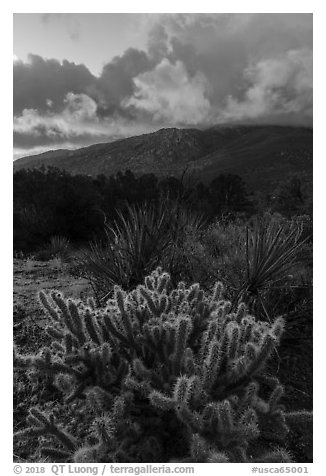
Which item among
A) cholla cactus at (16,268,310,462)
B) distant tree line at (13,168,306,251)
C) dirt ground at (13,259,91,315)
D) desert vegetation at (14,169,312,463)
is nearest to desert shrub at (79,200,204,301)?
desert vegetation at (14,169,312,463)

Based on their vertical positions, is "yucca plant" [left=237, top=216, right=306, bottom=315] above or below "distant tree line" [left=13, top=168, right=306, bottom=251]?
below

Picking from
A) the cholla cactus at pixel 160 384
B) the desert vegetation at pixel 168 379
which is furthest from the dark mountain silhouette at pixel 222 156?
the cholla cactus at pixel 160 384

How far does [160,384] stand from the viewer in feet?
6.88

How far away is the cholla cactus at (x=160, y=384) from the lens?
1.89m

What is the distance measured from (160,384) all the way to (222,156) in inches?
1686

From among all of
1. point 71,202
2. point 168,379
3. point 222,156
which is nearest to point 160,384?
point 168,379

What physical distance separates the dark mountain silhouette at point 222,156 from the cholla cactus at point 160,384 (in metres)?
1.79

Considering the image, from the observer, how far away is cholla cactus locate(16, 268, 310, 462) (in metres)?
1.89

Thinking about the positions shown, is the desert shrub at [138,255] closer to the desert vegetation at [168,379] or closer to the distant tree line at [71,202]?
the desert vegetation at [168,379]

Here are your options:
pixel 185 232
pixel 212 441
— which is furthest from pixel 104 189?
pixel 212 441

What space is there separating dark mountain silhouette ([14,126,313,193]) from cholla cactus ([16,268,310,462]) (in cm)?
179

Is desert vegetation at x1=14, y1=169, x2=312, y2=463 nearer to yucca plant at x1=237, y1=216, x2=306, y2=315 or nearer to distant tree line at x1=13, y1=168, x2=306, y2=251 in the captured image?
yucca plant at x1=237, y1=216, x2=306, y2=315
